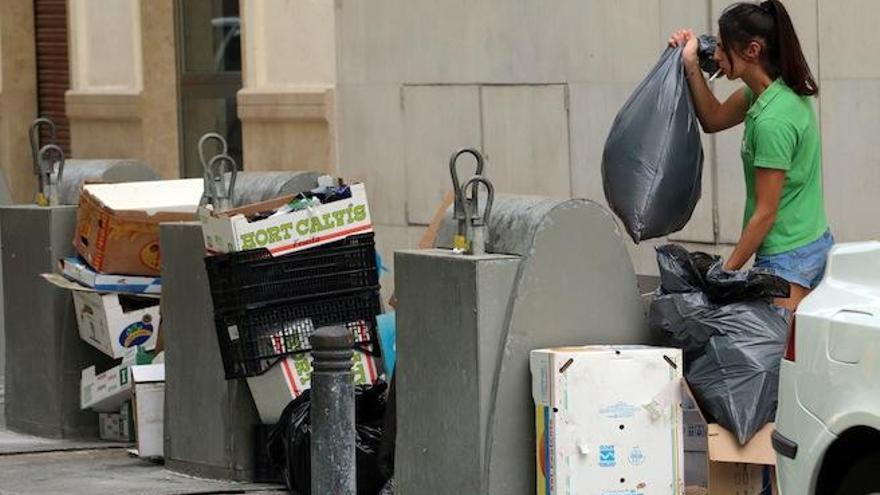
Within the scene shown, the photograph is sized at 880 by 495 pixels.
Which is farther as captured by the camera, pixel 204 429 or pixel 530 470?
pixel 204 429

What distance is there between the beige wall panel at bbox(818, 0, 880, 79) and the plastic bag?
1.80m

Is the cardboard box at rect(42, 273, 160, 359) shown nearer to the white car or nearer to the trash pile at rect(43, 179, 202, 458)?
the trash pile at rect(43, 179, 202, 458)

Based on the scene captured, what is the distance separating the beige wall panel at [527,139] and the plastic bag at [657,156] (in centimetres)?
388

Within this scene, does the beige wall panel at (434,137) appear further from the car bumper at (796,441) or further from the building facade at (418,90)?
the car bumper at (796,441)

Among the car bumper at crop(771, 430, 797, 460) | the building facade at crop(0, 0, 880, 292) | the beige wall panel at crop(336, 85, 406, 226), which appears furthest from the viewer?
the beige wall panel at crop(336, 85, 406, 226)

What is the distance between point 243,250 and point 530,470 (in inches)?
75.4

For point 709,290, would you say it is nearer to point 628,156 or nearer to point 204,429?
point 628,156

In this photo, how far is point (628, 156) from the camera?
7.93m

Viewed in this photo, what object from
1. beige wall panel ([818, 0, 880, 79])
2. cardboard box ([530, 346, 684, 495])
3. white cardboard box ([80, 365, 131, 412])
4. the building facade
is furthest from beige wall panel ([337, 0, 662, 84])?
cardboard box ([530, 346, 684, 495])

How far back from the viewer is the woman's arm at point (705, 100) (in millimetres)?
7992

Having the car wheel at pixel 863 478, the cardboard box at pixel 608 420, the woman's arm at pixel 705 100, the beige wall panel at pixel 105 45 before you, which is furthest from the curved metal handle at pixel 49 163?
the car wheel at pixel 863 478

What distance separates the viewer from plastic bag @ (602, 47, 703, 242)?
25.9 ft

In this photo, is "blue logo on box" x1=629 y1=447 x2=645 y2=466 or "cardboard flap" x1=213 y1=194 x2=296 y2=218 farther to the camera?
"cardboard flap" x1=213 y1=194 x2=296 y2=218

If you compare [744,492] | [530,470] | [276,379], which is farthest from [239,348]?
[744,492]
